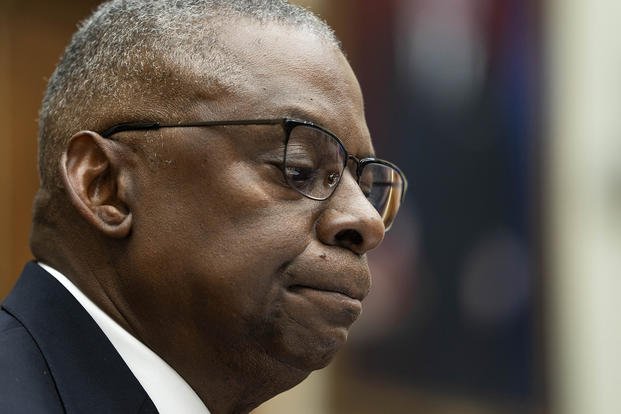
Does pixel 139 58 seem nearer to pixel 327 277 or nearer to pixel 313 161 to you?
pixel 313 161

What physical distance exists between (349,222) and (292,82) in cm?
37

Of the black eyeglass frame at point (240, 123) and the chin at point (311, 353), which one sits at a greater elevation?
the black eyeglass frame at point (240, 123)

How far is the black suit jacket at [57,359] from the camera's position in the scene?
2594 mm

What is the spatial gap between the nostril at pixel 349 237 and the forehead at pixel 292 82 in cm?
22

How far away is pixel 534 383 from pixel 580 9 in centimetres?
270

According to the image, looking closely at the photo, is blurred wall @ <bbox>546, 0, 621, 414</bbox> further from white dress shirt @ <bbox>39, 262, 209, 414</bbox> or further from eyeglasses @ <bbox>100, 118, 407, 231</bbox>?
white dress shirt @ <bbox>39, 262, 209, 414</bbox>

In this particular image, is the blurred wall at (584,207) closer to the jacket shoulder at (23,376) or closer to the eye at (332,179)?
the eye at (332,179)

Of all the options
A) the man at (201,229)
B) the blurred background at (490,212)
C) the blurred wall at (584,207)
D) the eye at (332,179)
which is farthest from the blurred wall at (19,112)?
the eye at (332,179)

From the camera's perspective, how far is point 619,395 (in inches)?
323

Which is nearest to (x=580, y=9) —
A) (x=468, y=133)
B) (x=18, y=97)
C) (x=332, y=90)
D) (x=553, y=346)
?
(x=468, y=133)

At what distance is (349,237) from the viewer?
2809 mm

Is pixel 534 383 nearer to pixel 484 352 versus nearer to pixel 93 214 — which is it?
pixel 484 352

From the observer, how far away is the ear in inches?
110

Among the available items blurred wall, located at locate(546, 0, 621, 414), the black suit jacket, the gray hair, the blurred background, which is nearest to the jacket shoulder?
the black suit jacket
